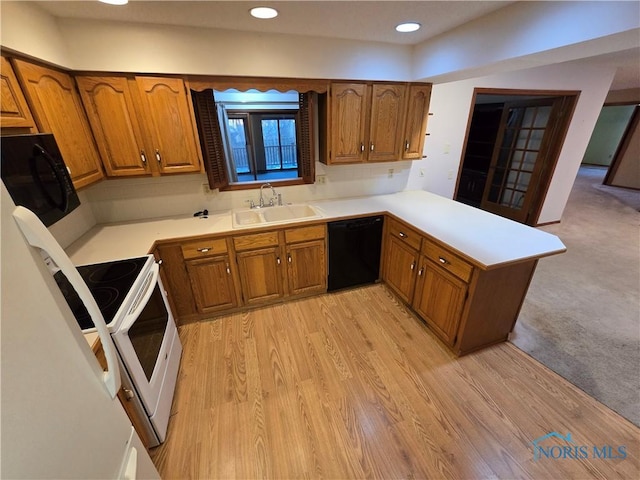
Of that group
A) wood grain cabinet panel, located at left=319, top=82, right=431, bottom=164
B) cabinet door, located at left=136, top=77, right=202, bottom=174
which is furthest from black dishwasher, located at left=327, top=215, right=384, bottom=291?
cabinet door, located at left=136, top=77, right=202, bottom=174

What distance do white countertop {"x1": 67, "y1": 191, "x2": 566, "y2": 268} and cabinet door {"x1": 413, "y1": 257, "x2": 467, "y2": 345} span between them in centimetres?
28

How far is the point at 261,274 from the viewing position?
7.94 ft

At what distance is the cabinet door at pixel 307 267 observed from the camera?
2441 mm

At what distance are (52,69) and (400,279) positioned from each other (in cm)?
295

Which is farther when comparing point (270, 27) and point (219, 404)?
point (270, 27)

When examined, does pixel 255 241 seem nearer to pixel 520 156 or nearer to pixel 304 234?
pixel 304 234

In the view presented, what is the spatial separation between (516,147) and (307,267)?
4135mm

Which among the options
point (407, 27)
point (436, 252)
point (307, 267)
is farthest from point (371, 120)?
point (307, 267)

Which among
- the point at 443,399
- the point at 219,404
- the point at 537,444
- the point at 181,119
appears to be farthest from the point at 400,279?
the point at 181,119

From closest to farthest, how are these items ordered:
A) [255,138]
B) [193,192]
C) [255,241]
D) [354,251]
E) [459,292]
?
[459,292], [255,241], [193,192], [354,251], [255,138]

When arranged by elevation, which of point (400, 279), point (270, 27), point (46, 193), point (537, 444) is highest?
point (270, 27)

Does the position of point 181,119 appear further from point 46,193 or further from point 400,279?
point 400,279

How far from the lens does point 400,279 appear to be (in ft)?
8.32

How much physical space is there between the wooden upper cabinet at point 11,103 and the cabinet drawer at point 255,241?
132 centimetres
